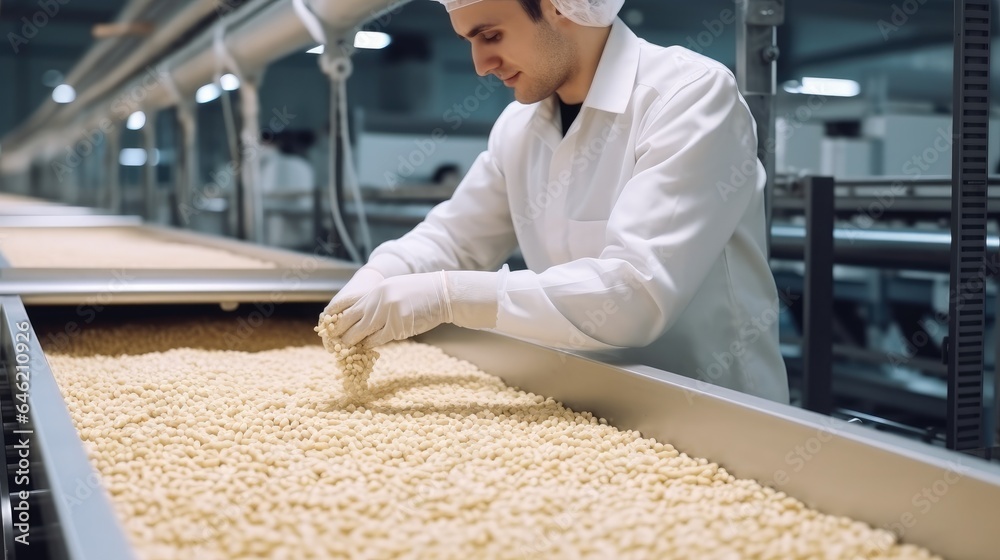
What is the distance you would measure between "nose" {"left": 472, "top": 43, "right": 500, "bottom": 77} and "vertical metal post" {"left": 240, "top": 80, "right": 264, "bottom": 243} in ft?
7.28

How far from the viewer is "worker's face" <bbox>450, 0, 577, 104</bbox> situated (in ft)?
5.37

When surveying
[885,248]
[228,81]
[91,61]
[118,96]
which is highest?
[91,61]

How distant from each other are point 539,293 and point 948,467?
75 cm

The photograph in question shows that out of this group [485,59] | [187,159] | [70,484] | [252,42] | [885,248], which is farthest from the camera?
[187,159]

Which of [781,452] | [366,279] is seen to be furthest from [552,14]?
A: [781,452]

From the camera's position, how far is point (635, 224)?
146cm

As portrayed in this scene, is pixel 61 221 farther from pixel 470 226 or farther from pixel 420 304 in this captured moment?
pixel 420 304

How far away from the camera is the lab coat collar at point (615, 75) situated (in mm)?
1682

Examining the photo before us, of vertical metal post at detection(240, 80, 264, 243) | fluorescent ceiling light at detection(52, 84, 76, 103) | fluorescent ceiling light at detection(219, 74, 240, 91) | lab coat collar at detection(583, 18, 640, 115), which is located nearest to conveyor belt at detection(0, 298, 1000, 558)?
lab coat collar at detection(583, 18, 640, 115)

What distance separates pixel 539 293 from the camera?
150cm

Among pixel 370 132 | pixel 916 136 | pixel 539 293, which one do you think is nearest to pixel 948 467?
pixel 539 293

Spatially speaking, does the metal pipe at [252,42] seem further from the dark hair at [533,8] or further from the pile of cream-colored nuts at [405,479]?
the pile of cream-colored nuts at [405,479]

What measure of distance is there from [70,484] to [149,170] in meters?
7.02

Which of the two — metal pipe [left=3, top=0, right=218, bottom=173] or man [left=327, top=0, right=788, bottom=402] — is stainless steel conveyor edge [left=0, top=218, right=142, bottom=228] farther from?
man [left=327, top=0, right=788, bottom=402]
